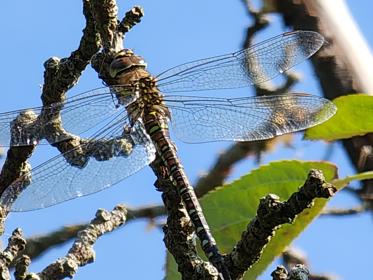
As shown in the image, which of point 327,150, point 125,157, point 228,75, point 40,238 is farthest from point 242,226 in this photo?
point 40,238

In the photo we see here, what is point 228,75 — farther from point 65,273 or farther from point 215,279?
point 215,279

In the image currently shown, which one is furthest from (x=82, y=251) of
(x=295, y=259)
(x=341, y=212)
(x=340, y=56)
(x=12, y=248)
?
(x=341, y=212)

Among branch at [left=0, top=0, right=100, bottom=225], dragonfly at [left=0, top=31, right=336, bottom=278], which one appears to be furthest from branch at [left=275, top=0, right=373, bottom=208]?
branch at [left=0, top=0, right=100, bottom=225]

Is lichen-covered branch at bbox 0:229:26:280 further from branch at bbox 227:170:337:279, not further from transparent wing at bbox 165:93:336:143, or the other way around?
transparent wing at bbox 165:93:336:143

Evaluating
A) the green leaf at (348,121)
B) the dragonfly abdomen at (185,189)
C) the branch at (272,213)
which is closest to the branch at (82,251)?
the dragonfly abdomen at (185,189)

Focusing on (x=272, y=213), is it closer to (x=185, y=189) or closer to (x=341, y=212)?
(x=185, y=189)

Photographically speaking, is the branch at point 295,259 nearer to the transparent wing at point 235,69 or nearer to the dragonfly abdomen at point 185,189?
the transparent wing at point 235,69
